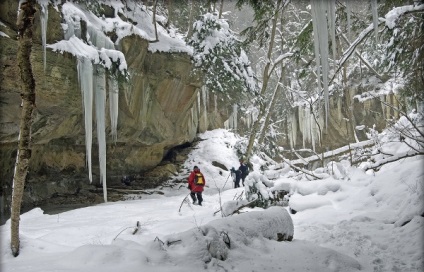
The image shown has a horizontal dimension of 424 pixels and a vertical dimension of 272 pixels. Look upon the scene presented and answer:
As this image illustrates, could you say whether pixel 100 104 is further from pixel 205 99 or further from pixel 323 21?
pixel 205 99

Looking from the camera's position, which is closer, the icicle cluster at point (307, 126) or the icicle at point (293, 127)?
the icicle cluster at point (307, 126)

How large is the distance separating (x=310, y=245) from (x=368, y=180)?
372 centimetres

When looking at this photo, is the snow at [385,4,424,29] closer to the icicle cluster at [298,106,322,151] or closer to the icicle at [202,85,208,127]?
the icicle at [202,85,208,127]

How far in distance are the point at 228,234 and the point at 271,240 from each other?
730mm

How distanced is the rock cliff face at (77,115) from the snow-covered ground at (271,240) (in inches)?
126

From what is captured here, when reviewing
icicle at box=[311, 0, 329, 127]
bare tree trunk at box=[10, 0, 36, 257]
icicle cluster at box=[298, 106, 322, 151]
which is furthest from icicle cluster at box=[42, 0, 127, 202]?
icicle cluster at box=[298, 106, 322, 151]

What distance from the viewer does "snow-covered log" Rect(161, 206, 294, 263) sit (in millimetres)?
3363

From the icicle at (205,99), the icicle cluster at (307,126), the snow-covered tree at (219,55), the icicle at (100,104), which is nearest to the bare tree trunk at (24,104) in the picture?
the icicle at (100,104)

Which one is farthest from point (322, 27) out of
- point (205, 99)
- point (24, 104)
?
point (205, 99)

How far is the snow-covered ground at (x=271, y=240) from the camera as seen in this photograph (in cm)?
316

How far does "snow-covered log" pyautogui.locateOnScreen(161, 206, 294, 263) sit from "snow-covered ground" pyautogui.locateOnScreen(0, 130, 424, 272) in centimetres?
1

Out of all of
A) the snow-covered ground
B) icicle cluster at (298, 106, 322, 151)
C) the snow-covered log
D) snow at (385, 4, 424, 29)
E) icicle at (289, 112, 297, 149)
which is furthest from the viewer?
icicle at (289, 112, 297, 149)

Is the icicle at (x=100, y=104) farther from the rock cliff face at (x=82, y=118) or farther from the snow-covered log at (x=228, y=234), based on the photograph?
the snow-covered log at (x=228, y=234)

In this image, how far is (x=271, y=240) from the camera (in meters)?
4.11
